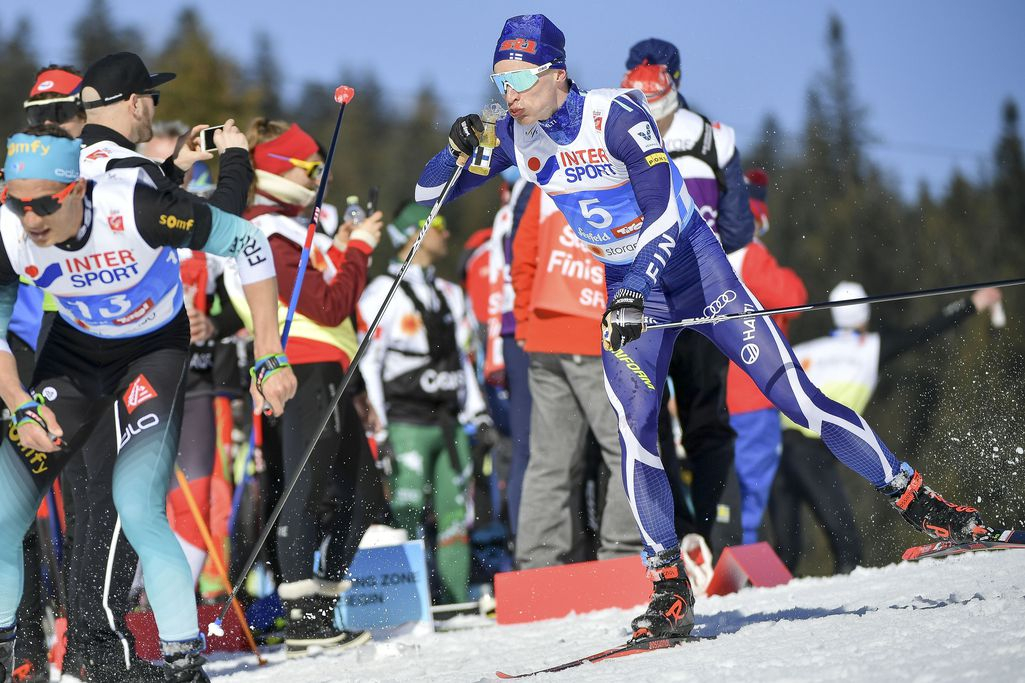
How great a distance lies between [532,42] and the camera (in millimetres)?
4918

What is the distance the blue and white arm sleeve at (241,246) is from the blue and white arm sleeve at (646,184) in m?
1.36

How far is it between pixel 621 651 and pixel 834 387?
436 centimetres

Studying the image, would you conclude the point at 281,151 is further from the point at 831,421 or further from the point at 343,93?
the point at 831,421

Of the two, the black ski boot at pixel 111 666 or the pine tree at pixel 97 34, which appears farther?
the pine tree at pixel 97 34

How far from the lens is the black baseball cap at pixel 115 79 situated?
196 inches

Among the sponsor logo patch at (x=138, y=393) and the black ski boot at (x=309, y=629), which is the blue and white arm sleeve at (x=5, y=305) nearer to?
the sponsor logo patch at (x=138, y=393)

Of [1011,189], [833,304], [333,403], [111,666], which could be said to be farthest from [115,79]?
[1011,189]

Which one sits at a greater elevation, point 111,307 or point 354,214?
point 354,214

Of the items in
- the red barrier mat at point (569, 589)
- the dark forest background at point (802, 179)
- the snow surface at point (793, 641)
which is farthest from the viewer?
the dark forest background at point (802, 179)

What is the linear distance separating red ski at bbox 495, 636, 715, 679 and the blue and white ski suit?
385 millimetres

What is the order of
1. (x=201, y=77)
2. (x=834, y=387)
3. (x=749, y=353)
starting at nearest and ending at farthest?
(x=749, y=353), (x=834, y=387), (x=201, y=77)

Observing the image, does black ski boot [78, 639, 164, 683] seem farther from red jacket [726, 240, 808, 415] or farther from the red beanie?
red jacket [726, 240, 808, 415]

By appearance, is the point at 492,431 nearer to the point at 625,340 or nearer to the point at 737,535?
the point at 737,535

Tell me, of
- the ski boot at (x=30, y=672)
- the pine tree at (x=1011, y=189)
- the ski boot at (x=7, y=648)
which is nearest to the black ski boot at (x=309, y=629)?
the ski boot at (x=30, y=672)
